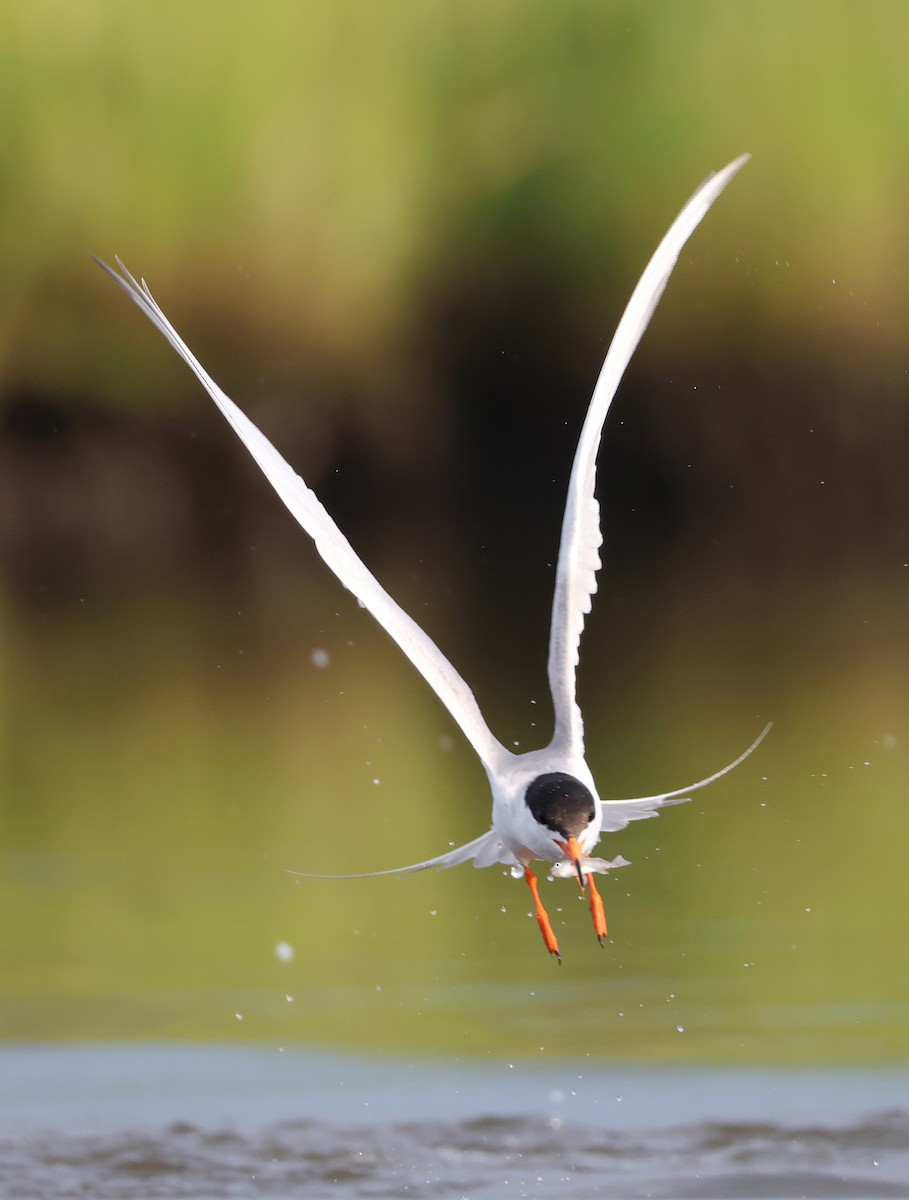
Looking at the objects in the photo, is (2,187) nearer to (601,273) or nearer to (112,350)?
(112,350)

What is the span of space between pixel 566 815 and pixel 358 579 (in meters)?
0.90

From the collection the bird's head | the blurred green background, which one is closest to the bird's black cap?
the bird's head

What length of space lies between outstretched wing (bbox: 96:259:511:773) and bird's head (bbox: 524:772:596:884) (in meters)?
0.38

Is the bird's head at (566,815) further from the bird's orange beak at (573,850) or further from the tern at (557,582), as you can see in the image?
the tern at (557,582)

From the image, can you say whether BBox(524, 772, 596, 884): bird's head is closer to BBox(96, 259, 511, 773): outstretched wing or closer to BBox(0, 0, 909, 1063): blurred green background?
BBox(96, 259, 511, 773): outstretched wing

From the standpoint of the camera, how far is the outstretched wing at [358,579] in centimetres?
590

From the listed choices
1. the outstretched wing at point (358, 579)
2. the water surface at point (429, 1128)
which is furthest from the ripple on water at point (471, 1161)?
the outstretched wing at point (358, 579)

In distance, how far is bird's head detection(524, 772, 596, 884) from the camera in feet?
18.0

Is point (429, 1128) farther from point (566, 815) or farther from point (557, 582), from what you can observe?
point (557, 582)

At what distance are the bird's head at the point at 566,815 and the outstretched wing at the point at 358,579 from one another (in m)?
0.38

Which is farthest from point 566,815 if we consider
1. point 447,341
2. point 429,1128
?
point 447,341

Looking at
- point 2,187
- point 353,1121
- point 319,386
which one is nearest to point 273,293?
point 319,386

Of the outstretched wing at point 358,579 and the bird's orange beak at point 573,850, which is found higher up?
the outstretched wing at point 358,579

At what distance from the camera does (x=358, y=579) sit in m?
5.99
